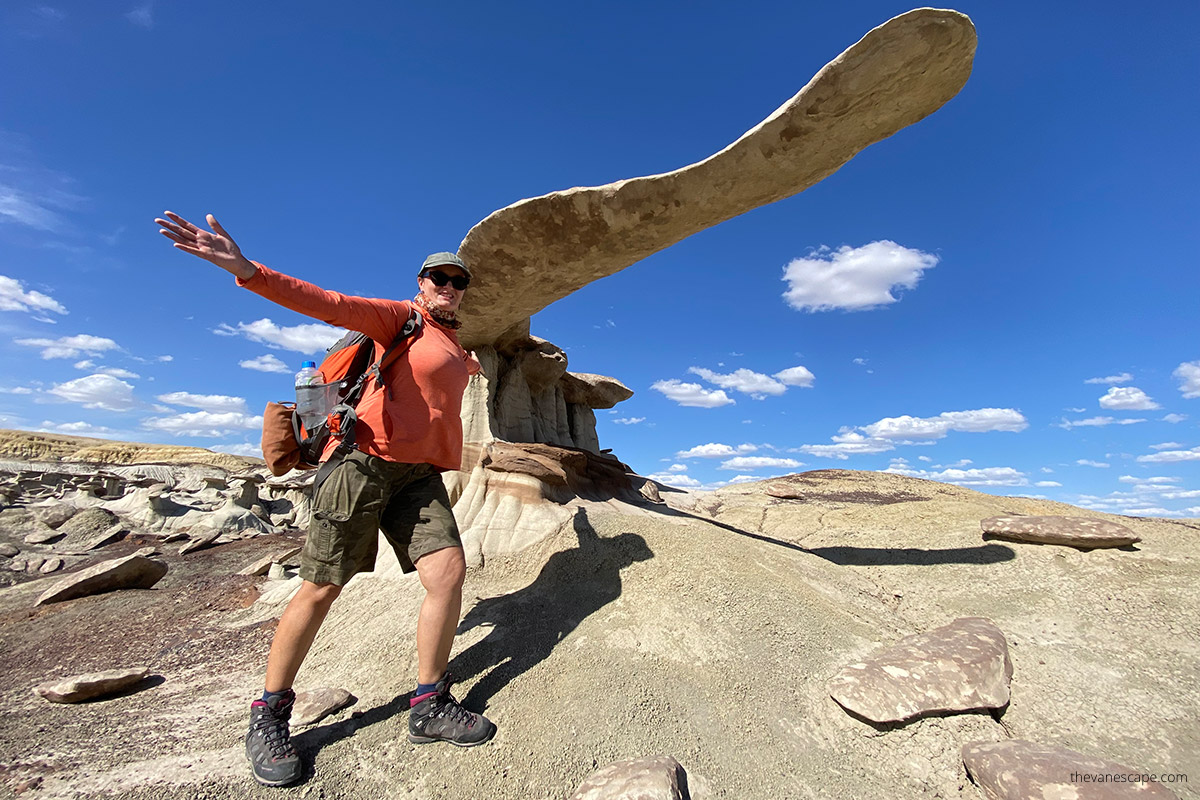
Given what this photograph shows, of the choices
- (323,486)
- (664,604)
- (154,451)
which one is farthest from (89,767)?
(154,451)

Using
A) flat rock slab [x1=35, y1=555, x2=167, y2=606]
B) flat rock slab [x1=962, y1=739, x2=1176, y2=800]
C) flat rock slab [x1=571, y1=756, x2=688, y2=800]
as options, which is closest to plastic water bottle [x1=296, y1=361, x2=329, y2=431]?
flat rock slab [x1=571, y1=756, x2=688, y2=800]

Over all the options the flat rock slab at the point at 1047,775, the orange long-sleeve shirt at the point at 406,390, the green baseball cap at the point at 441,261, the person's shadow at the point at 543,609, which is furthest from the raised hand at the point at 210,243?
the flat rock slab at the point at 1047,775

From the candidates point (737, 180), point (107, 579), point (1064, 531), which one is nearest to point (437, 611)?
point (737, 180)

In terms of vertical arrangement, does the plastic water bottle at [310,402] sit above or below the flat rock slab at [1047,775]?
above

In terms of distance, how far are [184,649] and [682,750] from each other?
12.3 feet

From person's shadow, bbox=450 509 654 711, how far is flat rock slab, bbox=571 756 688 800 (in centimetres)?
76

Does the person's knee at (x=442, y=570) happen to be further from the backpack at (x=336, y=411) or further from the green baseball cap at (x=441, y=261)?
the green baseball cap at (x=441, y=261)

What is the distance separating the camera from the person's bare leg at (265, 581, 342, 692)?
2205 mm

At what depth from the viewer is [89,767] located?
2.10 meters

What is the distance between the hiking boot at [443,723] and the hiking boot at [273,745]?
0.44 meters

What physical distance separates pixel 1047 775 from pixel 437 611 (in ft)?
8.38

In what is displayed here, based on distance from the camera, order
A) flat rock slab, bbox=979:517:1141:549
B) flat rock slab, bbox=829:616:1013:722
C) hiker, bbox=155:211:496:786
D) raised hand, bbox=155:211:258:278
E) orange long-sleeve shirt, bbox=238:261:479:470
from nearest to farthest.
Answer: raised hand, bbox=155:211:258:278
hiker, bbox=155:211:496:786
orange long-sleeve shirt, bbox=238:261:479:470
flat rock slab, bbox=829:616:1013:722
flat rock slab, bbox=979:517:1141:549

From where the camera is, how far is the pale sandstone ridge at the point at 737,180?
310 centimetres

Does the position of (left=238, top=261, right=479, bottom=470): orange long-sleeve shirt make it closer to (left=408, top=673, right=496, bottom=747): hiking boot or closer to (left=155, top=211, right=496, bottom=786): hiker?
(left=155, top=211, right=496, bottom=786): hiker
